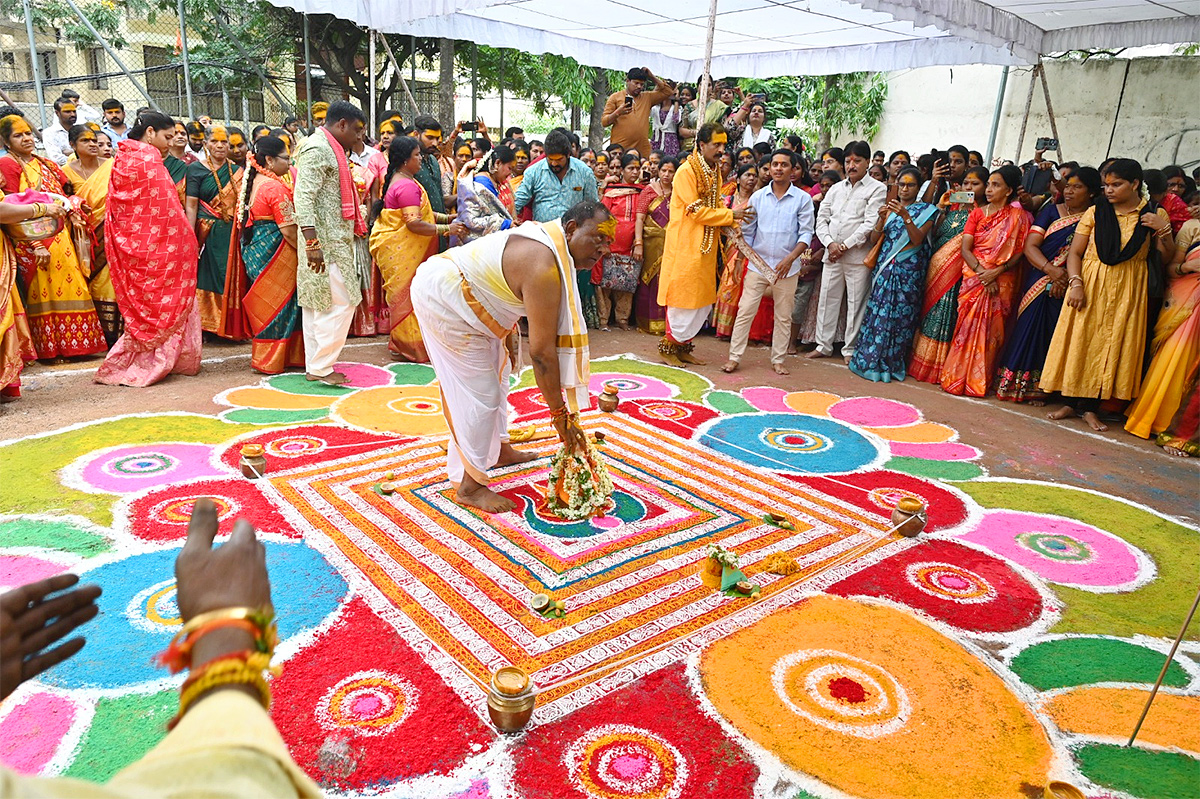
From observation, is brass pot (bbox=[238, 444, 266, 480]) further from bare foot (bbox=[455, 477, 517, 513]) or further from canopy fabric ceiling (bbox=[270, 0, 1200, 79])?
canopy fabric ceiling (bbox=[270, 0, 1200, 79])

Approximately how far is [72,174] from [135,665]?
5.11 meters

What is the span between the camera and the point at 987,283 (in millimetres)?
6492

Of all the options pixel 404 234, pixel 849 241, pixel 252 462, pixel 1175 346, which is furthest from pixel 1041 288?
pixel 252 462

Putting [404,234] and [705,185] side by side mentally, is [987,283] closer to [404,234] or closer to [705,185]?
[705,185]

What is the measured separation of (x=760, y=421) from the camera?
5551 mm

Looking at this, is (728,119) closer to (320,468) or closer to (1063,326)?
(1063,326)

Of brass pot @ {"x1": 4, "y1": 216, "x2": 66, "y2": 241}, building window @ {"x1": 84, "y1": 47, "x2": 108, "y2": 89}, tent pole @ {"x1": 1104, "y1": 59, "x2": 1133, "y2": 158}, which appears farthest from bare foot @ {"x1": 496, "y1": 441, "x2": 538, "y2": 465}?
building window @ {"x1": 84, "y1": 47, "x2": 108, "y2": 89}

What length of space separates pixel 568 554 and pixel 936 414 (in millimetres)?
3770

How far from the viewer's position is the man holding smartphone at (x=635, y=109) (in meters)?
8.88

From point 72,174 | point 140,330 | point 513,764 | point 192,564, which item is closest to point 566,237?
point 513,764

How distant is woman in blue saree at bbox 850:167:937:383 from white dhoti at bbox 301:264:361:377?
4356 mm

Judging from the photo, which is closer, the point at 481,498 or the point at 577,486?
the point at 577,486

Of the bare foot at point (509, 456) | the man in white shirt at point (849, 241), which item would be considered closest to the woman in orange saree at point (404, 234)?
the bare foot at point (509, 456)

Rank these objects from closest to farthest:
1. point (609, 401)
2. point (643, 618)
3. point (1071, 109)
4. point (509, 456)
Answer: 1. point (643, 618)
2. point (509, 456)
3. point (609, 401)
4. point (1071, 109)
